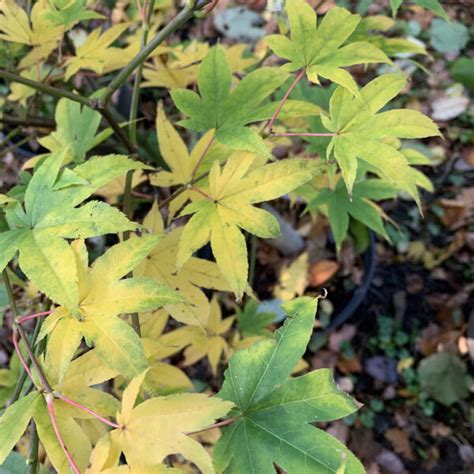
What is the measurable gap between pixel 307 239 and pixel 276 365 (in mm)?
1315

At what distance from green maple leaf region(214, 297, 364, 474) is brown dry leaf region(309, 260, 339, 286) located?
3.97 ft

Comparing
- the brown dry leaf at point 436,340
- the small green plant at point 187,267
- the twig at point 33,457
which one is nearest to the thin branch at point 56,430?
the small green plant at point 187,267

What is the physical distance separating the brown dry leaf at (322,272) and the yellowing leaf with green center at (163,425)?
1334 millimetres

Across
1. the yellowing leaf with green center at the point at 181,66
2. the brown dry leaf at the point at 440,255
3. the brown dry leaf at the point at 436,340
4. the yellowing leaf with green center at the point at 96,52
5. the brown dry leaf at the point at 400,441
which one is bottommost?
the brown dry leaf at the point at 400,441

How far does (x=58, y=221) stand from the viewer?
2.22ft

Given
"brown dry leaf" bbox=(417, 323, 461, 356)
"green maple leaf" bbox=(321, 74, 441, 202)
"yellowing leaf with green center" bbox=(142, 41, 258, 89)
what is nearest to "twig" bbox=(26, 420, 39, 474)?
"green maple leaf" bbox=(321, 74, 441, 202)

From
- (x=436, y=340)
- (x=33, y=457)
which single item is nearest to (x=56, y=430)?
(x=33, y=457)

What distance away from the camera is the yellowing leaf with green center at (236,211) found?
2.55ft

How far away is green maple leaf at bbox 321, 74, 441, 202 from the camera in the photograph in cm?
76

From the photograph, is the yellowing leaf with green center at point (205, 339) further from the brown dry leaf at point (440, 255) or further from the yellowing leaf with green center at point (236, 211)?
the brown dry leaf at point (440, 255)

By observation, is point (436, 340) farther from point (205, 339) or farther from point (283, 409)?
point (283, 409)

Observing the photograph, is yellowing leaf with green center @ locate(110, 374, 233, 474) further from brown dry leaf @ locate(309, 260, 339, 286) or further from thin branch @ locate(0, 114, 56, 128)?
brown dry leaf @ locate(309, 260, 339, 286)

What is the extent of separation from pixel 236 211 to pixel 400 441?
1.43 meters

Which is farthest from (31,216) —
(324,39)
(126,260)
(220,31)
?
(220,31)
